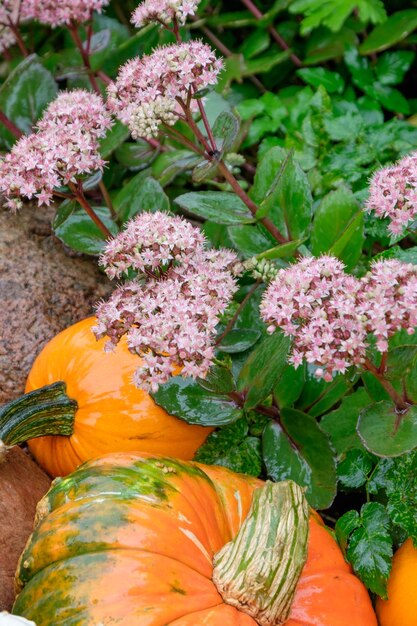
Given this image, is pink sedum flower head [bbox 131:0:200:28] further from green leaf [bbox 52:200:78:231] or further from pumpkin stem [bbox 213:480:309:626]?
pumpkin stem [bbox 213:480:309:626]

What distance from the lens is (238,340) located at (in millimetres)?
1592

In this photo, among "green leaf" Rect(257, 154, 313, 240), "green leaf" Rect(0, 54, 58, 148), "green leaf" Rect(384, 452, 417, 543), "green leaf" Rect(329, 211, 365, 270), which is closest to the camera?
"green leaf" Rect(384, 452, 417, 543)

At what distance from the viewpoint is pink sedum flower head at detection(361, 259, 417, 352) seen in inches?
45.5

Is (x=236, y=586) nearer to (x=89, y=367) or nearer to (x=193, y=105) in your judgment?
(x=89, y=367)

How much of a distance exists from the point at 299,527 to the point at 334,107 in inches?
54.7

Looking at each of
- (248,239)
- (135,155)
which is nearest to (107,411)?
(248,239)

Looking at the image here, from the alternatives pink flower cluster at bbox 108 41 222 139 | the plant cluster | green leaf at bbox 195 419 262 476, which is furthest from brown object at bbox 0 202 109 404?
pink flower cluster at bbox 108 41 222 139

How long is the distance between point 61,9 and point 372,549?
1429 millimetres

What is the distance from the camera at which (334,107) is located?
229 centimetres

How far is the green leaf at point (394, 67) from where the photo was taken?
2332 mm

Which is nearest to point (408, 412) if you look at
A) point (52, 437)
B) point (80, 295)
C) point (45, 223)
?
point (52, 437)

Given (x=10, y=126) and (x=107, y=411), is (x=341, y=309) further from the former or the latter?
(x=10, y=126)

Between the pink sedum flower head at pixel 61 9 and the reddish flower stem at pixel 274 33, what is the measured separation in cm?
54

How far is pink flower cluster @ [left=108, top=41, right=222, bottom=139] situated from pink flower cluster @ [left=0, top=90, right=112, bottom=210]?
4.3 inches
